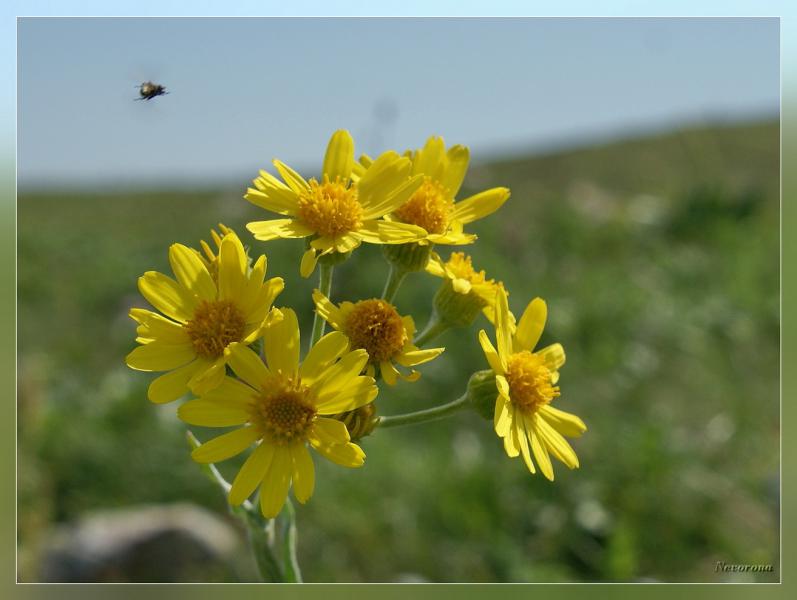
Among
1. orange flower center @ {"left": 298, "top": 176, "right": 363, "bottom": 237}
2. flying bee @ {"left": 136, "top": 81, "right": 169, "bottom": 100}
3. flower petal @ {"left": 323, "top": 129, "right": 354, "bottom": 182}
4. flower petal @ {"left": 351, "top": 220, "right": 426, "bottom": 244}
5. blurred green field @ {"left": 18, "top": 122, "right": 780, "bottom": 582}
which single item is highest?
flying bee @ {"left": 136, "top": 81, "right": 169, "bottom": 100}

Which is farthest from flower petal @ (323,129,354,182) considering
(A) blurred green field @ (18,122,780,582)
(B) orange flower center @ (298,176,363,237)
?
(A) blurred green field @ (18,122,780,582)

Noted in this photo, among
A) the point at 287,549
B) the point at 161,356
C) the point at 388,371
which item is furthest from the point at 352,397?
the point at 287,549

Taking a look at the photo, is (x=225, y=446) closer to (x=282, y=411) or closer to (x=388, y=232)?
(x=282, y=411)

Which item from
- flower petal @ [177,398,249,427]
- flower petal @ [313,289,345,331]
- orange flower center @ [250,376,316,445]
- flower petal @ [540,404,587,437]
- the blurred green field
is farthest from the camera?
the blurred green field

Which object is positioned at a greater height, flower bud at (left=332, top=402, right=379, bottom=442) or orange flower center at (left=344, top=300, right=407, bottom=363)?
orange flower center at (left=344, top=300, right=407, bottom=363)

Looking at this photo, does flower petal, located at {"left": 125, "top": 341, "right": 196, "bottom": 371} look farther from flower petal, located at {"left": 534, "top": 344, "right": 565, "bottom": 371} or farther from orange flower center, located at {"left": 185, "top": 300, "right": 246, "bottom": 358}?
flower petal, located at {"left": 534, "top": 344, "right": 565, "bottom": 371}

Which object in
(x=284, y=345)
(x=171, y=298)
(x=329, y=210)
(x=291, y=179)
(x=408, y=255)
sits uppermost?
(x=291, y=179)

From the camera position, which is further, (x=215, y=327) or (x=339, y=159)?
(x=339, y=159)

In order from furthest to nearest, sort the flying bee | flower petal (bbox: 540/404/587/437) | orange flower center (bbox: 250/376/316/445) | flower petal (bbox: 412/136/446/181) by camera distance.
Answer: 1. the flying bee
2. flower petal (bbox: 412/136/446/181)
3. flower petal (bbox: 540/404/587/437)
4. orange flower center (bbox: 250/376/316/445)

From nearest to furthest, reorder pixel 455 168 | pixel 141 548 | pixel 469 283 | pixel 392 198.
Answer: pixel 392 198 → pixel 469 283 → pixel 455 168 → pixel 141 548

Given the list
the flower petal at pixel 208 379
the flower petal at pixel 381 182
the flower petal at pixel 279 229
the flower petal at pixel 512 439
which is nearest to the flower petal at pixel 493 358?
the flower petal at pixel 512 439
